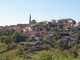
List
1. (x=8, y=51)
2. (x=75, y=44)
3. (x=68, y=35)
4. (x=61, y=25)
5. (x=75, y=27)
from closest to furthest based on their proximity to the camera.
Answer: (x=8, y=51) → (x=75, y=44) → (x=68, y=35) → (x=75, y=27) → (x=61, y=25)

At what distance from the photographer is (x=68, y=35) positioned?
87.1 meters

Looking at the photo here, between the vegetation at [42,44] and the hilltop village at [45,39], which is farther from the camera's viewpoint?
the hilltop village at [45,39]

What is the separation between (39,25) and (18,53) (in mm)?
42114

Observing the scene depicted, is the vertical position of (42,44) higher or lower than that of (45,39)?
lower

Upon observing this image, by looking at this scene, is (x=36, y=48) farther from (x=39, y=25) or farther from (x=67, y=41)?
(x=39, y=25)

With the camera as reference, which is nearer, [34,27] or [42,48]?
→ [42,48]

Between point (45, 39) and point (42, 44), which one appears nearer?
point (42, 44)

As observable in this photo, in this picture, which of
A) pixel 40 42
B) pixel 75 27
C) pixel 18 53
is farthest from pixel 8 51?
pixel 75 27

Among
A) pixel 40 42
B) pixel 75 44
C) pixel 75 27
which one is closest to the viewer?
pixel 75 44

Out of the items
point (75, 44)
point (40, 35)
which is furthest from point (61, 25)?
point (75, 44)

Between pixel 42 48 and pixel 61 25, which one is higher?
pixel 61 25

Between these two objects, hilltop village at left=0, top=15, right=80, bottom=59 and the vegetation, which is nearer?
the vegetation

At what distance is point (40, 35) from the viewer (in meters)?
90.6

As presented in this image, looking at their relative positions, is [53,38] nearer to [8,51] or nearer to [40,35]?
[40,35]
